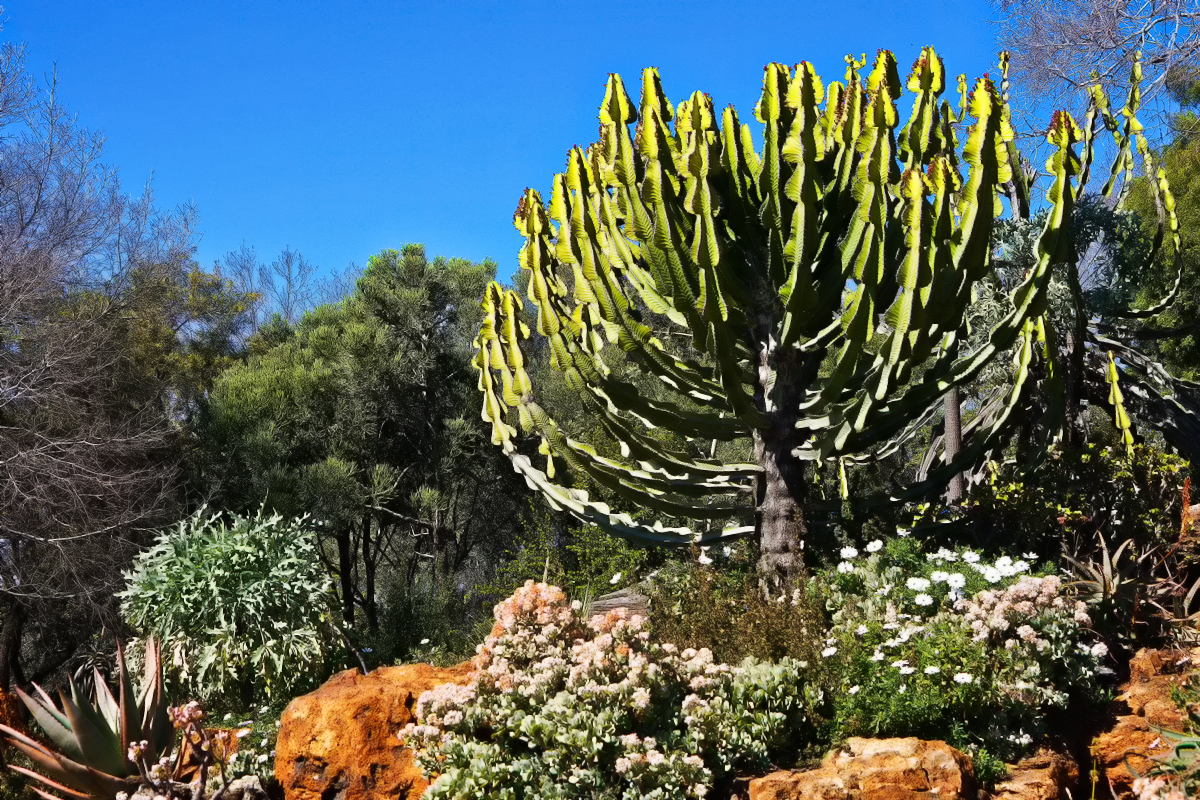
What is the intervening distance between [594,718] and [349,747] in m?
1.38

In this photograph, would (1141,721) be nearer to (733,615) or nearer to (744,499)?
(733,615)

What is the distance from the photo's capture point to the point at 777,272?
636cm

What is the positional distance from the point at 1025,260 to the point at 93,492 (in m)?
9.55

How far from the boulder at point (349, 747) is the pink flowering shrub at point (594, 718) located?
1.00ft

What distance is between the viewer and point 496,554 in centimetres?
1655

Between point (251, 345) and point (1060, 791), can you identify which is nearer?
point (1060, 791)

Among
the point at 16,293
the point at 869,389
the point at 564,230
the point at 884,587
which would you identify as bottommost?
the point at 884,587

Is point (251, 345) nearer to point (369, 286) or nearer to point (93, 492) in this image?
point (369, 286)

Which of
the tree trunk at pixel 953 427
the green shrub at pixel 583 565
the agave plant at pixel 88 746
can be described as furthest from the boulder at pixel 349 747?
the tree trunk at pixel 953 427

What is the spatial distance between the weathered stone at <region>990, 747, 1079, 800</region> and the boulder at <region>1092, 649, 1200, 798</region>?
191 mm

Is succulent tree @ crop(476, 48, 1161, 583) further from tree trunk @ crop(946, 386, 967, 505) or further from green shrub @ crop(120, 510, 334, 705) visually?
green shrub @ crop(120, 510, 334, 705)

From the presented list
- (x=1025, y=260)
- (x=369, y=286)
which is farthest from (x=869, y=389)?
(x=369, y=286)

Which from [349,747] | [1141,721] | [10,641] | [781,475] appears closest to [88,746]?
[349,747]

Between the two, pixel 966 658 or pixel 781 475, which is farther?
pixel 781 475
